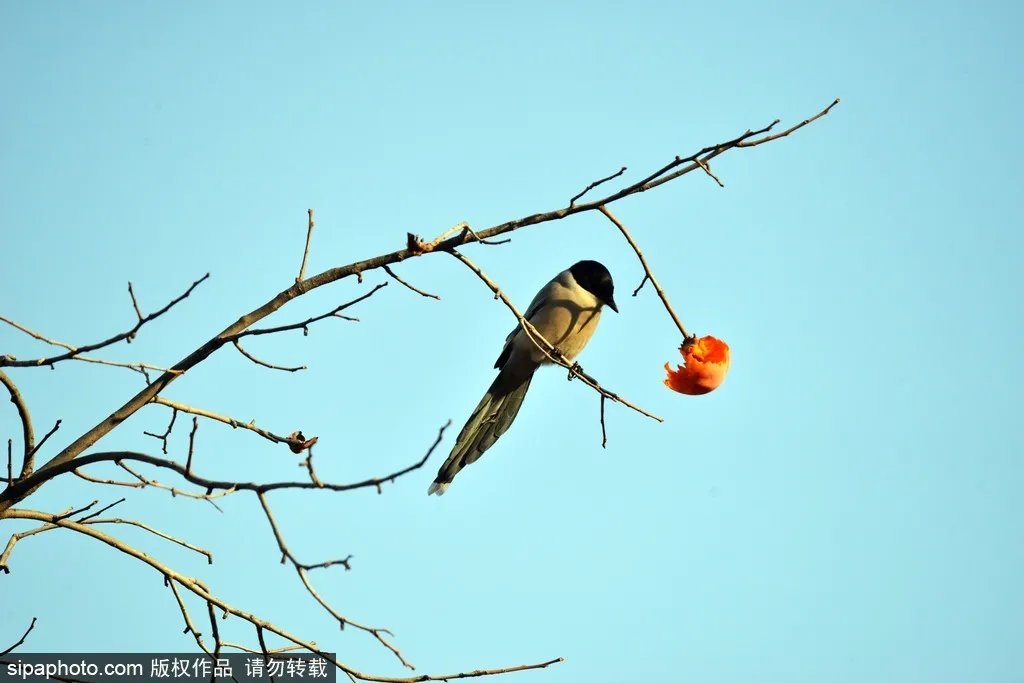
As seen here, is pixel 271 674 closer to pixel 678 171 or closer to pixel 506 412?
pixel 678 171

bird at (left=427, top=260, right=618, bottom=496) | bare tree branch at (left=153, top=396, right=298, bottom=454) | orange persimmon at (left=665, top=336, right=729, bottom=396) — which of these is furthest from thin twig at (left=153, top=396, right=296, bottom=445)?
bird at (left=427, top=260, right=618, bottom=496)

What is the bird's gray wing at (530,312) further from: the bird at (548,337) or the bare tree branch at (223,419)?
the bare tree branch at (223,419)

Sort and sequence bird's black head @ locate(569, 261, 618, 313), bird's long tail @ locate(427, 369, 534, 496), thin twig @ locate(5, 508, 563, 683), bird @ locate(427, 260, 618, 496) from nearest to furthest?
thin twig @ locate(5, 508, 563, 683) < bird's long tail @ locate(427, 369, 534, 496) < bird @ locate(427, 260, 618, 496) < bird's black head @ locate(569, 261, 618, 313)

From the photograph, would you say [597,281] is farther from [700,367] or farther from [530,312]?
[700,367]

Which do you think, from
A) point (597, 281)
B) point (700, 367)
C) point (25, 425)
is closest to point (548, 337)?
point (597, 281)

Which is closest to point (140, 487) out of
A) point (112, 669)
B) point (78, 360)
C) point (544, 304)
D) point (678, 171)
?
point (78, 360)

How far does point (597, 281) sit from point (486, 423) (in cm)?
112

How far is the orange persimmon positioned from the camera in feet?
11.4

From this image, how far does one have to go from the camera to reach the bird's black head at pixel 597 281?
19.9 feet

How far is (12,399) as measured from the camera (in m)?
3.03

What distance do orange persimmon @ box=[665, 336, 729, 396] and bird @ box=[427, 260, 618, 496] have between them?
225cm

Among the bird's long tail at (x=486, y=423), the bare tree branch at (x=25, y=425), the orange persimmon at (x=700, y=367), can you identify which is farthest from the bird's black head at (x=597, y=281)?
the bare tree branch at (x=25, y=425)

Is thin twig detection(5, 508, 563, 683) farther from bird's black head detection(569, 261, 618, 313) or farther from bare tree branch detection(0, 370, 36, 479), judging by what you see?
bird's black head detection(569, 261, 618, 313)

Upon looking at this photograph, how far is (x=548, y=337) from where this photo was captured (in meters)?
6.05
